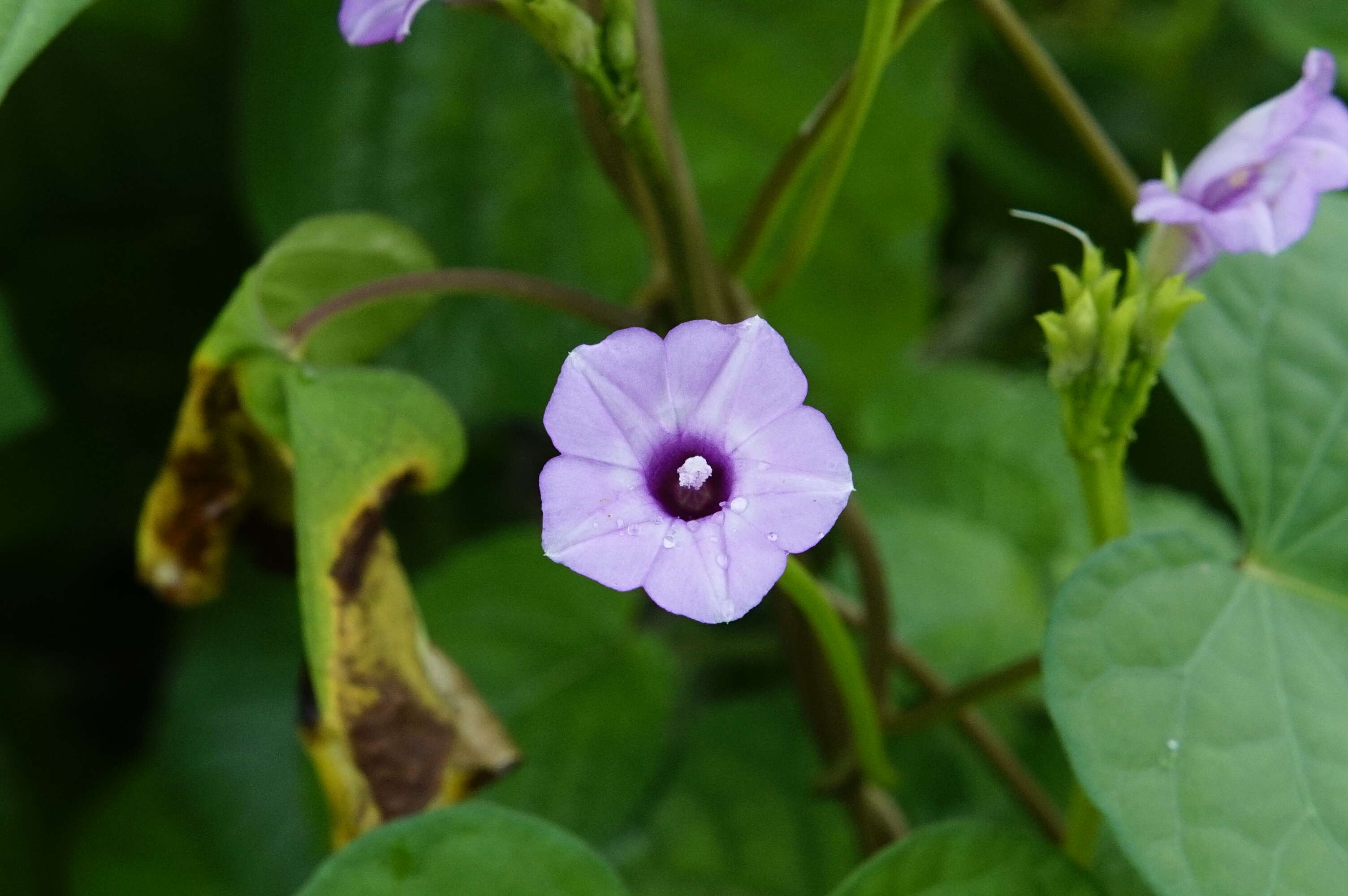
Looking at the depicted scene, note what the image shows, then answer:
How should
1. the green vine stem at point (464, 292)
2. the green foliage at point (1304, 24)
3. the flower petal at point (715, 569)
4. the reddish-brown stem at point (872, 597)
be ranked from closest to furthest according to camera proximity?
the flower petal at point (715, 569) < the green vine stem at point (464, 292) < the reddish-brown stem at point (872, 597) < the green foliage at point (1304, 24)

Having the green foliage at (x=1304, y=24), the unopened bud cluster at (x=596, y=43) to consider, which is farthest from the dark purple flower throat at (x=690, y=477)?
the green foliage at (x=1304, y=24)

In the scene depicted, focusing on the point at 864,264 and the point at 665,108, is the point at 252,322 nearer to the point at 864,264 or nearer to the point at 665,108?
the point at 665,108

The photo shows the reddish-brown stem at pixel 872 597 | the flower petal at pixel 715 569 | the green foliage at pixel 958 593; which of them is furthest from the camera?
the green foliage at pixel 958 593

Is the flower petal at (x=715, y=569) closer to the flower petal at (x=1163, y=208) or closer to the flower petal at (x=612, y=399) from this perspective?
the flower petal at (x=612, y=399)

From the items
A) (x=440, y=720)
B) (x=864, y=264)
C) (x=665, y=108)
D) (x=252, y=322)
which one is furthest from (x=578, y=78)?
(x=864, y=264)

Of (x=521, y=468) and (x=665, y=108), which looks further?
(x=521, y=468)

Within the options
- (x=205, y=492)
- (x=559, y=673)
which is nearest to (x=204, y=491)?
(x=205, y=492)
